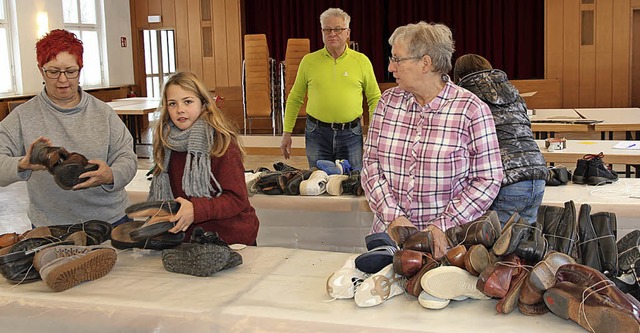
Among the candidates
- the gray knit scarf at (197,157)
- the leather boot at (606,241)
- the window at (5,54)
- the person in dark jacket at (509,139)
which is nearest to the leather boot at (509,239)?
the leather boot at (606,241)

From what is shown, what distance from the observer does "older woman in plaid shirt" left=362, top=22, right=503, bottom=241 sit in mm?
2479

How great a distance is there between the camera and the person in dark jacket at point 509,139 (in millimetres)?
2805

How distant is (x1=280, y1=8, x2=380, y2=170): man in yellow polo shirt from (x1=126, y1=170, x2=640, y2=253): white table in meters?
0.60

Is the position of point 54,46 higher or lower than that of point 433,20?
lower

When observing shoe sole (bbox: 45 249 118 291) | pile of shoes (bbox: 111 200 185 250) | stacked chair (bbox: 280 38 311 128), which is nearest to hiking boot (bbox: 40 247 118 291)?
shoe sole (bbox: 45 249 118 291)

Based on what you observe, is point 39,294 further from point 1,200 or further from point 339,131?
point 1,200

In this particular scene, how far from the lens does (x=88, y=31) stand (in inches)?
581

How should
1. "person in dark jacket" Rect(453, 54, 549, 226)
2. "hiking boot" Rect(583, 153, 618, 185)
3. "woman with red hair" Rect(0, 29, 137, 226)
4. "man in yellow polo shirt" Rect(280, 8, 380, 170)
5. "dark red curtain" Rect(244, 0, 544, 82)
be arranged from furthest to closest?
"dark red curtain" Rect(244, 0, 544, 82) < "man in yellow polo shirt" Rect(280, 8, 380, 170) < "hiking boot" Rect(583, 153, 618, 185) < "person in dark jacket" Rect(453, 54, 549, 226) < "woman with red hair" Rect(0, 29, 137, 226)

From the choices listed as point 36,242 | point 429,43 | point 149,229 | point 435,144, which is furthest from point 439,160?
point 36,242

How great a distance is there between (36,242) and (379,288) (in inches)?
43.5

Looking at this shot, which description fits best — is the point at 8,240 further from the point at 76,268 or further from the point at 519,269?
the point at 519,269

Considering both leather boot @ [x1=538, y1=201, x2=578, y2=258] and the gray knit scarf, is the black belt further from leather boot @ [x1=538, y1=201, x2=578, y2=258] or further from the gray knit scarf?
leather boot @ [x1=538, y1=201, x2=578, y2=258]

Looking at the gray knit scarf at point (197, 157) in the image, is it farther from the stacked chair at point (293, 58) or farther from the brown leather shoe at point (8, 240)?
the stacked chair at point (293, 58)

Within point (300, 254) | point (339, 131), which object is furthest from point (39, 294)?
point (339, 131)
